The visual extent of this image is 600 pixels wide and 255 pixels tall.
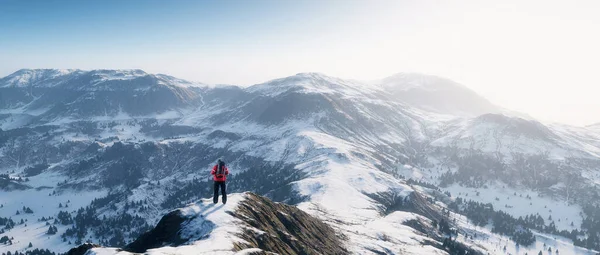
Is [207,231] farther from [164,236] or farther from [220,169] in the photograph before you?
[220,169]

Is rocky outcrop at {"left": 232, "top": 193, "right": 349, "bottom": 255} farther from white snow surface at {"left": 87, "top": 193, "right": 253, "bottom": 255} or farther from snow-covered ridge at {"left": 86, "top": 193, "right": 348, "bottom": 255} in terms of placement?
white snow surface at {"left": 87, "top": 193, "right": 253, "bottom": 255}

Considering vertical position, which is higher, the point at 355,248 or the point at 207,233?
the point at 207,233

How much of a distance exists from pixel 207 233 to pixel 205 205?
1183 centimetres

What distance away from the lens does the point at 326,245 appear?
134625 millimetres

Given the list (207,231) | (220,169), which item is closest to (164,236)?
(207,231)

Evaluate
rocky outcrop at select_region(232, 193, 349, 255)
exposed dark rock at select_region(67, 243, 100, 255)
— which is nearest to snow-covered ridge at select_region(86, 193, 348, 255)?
rocky outcrop at select_region(232, 193, 349, 255)

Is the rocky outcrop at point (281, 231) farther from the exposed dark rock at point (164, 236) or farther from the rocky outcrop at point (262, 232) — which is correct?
the exposed dark rock at point (164, 236)

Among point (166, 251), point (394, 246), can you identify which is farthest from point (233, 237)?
point (394, 246)

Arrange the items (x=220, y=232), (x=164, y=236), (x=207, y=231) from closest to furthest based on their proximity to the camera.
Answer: (x=220, y=232), (x=207, y=231), (x=164, y=236)

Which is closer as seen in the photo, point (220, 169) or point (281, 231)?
point (220, 169)

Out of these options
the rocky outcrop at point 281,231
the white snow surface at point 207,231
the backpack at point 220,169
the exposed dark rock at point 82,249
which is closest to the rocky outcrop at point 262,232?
the rocky outcrop at point 281,231

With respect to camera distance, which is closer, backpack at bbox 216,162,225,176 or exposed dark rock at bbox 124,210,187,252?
backpack at bbox 216,162,225,176

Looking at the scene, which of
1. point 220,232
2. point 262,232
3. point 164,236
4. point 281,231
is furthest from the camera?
point 281,231

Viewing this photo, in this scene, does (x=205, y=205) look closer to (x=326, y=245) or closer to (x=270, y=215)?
(x=270, y=215)
